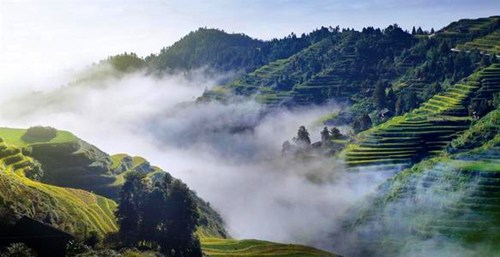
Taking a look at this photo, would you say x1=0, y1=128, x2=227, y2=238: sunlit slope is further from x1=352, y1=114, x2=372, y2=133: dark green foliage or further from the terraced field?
x1=352, y1=114, x2=372, y2=133: dark green foliage

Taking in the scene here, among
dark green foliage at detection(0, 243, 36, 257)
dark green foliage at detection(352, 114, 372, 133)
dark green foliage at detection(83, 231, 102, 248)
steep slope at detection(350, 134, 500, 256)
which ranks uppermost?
dark green foliage at detection(352, 114, 372, 133)

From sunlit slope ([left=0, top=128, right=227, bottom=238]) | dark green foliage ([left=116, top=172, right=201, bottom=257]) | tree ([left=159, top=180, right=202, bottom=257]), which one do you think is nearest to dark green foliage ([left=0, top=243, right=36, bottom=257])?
dark green foliage ([left=116, top=172, right=201, bottom=257])

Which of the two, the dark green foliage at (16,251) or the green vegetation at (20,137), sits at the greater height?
the green vegetation at (20,137)

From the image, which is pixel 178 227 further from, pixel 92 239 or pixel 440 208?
pixel 440 208

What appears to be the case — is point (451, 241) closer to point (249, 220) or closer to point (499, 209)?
point (499, 209)

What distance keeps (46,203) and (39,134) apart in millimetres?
48064

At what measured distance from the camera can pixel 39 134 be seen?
4456 inches

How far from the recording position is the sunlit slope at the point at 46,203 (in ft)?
197

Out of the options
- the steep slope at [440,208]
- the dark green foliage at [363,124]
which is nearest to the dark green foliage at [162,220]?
the steep slope at [440,208]

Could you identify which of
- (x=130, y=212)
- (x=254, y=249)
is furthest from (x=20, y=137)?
(x=254, y=249)

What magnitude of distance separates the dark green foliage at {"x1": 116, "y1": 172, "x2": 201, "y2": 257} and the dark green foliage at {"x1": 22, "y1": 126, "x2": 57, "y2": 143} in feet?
151

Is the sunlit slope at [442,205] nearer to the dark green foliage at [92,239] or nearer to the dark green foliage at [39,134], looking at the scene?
the dark green foliage at [92,239]

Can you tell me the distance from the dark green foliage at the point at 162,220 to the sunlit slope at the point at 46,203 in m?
4.67

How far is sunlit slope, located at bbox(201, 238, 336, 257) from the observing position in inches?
3067
